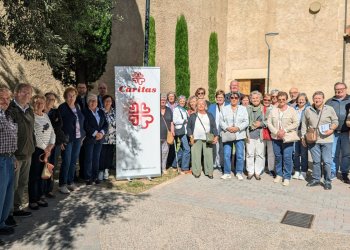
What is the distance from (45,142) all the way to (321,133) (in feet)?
15.6

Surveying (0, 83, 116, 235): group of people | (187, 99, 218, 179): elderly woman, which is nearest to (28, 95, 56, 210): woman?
(0, 83, 116, 235): group of people

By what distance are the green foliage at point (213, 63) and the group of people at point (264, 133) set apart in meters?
12.1

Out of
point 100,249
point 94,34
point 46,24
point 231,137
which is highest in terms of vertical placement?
point 94,34

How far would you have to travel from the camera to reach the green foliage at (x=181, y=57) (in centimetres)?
1725

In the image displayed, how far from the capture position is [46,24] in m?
5.21

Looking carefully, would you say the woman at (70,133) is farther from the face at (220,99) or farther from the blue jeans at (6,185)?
the face at (220,99)

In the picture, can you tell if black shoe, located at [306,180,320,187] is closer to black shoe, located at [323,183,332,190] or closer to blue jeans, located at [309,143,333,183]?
blue jeans, located at [309,143,333,183]

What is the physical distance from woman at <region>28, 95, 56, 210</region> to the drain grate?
3.48 m

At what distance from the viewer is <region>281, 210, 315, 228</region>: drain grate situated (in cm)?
462

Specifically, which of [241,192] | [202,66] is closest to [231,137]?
[241,192]

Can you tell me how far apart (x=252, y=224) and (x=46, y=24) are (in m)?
4.19

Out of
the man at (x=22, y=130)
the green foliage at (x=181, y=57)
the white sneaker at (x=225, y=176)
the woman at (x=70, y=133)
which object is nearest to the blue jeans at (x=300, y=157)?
the white sneaker at (x=225, y=176)

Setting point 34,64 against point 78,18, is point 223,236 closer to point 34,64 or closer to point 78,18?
point 78,18

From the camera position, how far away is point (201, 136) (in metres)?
7.10
